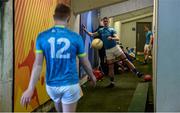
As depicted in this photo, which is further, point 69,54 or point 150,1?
point 150,1

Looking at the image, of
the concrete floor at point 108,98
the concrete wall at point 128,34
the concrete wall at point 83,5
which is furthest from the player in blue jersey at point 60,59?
the concrete wall at point 128,34

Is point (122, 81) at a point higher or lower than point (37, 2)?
lower

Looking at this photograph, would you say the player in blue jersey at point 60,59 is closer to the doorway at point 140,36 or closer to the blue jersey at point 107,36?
the blue jersey at point 107,36

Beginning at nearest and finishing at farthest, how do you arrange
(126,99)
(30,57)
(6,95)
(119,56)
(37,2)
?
(6,95), (30,57), (37,2), (126,99), (119,56)

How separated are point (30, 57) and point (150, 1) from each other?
15.1 metres

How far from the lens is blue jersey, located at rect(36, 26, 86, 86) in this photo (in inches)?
204

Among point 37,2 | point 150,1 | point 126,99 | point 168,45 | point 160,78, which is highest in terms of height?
point 150,1

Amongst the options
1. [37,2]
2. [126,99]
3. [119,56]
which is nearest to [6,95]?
[37,2]

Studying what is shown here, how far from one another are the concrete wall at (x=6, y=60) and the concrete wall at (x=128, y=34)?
27.9 metres

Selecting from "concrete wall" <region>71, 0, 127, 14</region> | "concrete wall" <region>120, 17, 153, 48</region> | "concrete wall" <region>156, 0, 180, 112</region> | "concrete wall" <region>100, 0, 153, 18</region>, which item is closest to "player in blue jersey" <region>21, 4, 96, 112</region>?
"concrete wall" <region>156, 0, 180, 112</region>

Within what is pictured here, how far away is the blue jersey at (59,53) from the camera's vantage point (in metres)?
5.19

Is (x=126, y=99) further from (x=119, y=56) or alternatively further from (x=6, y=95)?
(x=6, y=95)

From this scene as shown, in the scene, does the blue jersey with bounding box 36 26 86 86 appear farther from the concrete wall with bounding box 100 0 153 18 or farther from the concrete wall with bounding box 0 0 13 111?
the concrete wall with bounding box 100 0 153 18

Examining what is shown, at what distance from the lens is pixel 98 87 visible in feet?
43.4
